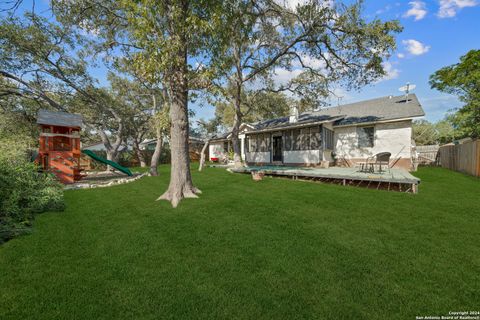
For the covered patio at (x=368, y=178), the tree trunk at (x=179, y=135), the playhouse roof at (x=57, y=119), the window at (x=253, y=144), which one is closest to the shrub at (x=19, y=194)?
the tree trunk at (x=179, y=135)

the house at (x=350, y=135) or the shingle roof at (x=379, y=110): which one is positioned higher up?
the shingle roof at (x=379, y=110)

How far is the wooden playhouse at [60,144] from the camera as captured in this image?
969cm

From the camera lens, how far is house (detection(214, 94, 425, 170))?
42.8 feet

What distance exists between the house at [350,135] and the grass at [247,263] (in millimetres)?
8405

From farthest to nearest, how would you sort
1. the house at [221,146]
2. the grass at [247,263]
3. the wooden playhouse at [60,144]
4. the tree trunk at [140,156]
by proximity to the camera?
the house at [221,146] < the tree trunk at [140,156] < the wooden playhouse at [60,144] < the grass at [247,263]

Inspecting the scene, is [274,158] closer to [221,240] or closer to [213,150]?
[213,150]

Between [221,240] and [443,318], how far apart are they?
2.96m

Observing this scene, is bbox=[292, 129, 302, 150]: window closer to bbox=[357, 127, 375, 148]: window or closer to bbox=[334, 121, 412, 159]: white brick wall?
bbox=[334, 121, 412, 159]: white brick wall

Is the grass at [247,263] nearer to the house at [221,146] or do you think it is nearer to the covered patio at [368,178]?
the covered patio at [368,178]

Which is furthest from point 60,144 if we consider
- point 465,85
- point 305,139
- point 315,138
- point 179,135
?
point 465,85

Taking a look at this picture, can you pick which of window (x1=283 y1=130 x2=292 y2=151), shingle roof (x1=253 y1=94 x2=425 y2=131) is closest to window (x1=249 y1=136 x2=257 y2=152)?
shingle roof (x1=253 y1=94 x2=425 y2=131)

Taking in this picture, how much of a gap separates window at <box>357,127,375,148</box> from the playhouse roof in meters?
16.7

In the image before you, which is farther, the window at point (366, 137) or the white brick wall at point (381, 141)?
the window at point (366, 137)

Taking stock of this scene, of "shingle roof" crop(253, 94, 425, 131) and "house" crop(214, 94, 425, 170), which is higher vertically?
"shingle roof" crop(253, 94, 425, 131)
